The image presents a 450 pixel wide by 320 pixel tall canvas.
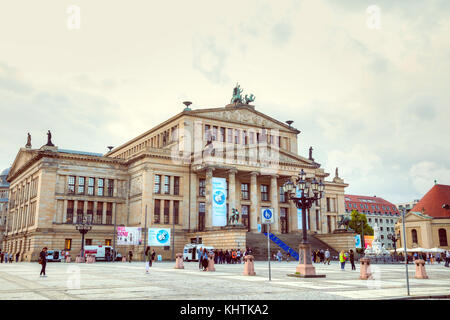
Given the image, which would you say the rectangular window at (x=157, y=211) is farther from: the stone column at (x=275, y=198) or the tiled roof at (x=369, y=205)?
the tiled roof at (x=369, y=205)

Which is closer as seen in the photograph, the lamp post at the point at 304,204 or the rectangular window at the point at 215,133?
the lamp post at the point at 304,204

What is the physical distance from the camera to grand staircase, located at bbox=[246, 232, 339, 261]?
5191 cm

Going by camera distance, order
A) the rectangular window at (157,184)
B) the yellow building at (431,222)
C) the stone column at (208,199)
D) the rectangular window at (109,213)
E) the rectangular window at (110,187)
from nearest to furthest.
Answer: the stone column at (208,199) → the rectangular window at (157,184) → the rectangular window at (109,213) → the rectangular window at (110,187) → the yellow building at (431,222)

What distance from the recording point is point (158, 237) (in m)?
52.8


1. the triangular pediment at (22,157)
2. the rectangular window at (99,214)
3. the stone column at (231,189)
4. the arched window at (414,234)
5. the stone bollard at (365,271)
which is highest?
the triangular pediment at (22,157)

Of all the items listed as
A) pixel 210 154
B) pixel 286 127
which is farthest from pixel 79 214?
pixel 286 127

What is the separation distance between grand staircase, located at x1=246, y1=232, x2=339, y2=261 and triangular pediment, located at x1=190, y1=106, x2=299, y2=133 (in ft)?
60.0

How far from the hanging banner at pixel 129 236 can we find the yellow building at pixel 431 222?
187ft

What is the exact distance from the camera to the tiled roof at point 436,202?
283 ft

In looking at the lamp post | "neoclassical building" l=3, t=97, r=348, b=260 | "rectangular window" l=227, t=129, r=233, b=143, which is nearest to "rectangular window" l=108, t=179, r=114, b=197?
"neoclassical building" l=3, t=97, r=348, b=260

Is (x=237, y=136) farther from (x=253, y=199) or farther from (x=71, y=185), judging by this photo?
(x=71, y=185)

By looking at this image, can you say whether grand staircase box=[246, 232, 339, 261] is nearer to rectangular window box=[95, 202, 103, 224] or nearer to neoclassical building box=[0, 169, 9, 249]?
rectangular window box=[95, 202, 103, 224]

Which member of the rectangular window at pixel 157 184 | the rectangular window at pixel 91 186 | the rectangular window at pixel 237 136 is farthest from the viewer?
the rectangular window at pixel 237 136

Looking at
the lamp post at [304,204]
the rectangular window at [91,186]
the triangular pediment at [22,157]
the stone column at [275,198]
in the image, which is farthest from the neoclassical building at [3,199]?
the lamp post at [304,204]
